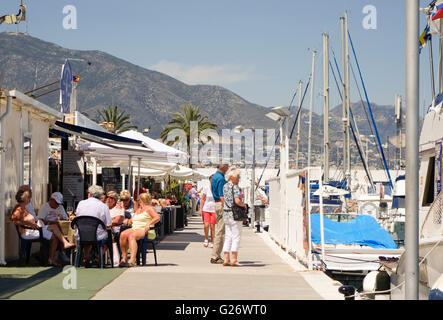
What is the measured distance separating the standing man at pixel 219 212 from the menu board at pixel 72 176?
14.9ft

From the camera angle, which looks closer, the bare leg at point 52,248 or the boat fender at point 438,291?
the boat fender at point 438,291

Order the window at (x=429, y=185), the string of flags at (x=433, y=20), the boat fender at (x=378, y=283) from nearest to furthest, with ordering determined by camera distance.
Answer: the string of flags at (x=433, y=20)
the boat fender at (x=378, y=283)
the window at (x=429, y=185)

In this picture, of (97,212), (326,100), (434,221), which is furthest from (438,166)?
(326,100)

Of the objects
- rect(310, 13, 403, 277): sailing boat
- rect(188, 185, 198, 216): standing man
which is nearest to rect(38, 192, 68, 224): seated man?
rect(310, 13, 403, 277): sailing boat

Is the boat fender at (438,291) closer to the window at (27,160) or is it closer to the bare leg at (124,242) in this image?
the bare leg at (124,242)

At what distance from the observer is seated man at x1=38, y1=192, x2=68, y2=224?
15.0 m

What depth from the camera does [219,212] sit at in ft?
54.2

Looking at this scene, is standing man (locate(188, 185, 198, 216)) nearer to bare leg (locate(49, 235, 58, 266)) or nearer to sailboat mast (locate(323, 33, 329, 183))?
sailboat mast (locate(323, 33, 329, 183))

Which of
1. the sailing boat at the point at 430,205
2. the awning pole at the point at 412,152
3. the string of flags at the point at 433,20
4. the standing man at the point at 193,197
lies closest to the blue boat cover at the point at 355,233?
the sailing boat at the point at 430,205

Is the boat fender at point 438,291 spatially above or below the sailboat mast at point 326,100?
below

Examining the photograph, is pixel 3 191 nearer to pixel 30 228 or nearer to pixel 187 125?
pixel 30 228

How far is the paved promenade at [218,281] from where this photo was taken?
10.7 metres
